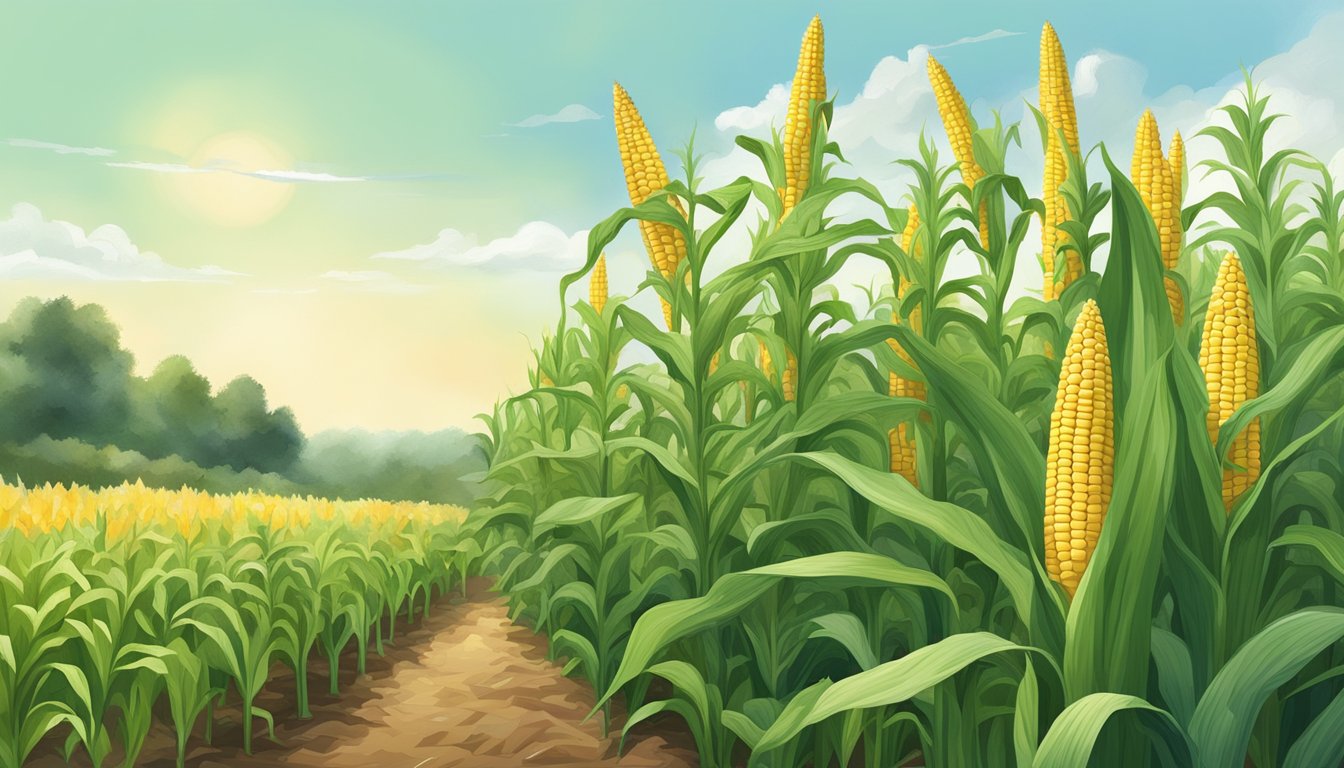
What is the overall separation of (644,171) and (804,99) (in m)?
0.46

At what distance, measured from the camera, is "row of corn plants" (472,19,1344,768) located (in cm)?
174

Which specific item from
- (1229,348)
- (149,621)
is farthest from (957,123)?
(149,621)

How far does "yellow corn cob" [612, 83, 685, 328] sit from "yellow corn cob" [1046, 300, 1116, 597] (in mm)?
1229

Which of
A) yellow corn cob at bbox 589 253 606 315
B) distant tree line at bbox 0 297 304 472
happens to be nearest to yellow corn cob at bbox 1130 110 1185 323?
yellow corn cob at bbox 589 253 606 315

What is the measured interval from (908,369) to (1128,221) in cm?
76

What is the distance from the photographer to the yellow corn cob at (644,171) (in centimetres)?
263

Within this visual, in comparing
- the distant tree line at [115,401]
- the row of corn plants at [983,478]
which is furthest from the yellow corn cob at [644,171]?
the distant tree line at [115,401]

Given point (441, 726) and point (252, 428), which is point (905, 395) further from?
point (252, 428)

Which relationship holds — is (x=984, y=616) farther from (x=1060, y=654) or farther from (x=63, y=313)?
(x=63, y=313)

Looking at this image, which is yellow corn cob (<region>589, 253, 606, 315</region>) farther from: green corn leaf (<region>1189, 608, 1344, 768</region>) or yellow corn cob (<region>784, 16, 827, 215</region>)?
green corn leaf (<region>1189, 608, 1344, 768</region>)

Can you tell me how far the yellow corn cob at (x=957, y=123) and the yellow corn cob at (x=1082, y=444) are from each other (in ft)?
4.51

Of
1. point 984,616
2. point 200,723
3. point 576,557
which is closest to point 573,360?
point 576,557

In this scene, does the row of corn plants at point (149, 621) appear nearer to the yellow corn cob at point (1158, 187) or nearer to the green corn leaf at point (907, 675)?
the green corn leaf at point (907, 675)

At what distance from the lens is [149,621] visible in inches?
133
